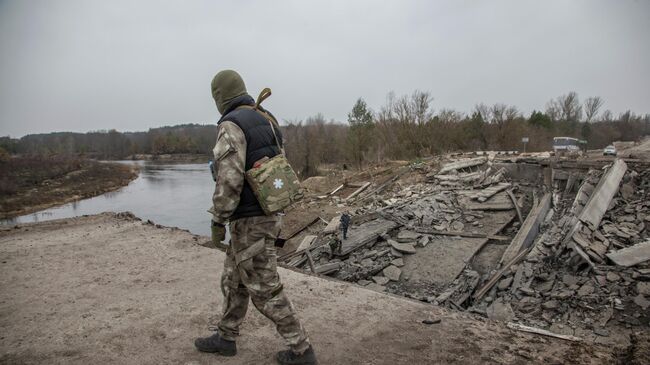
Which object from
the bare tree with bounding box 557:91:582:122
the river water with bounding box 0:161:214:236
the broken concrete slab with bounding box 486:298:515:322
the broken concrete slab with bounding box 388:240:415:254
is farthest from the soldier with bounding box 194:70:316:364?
the bare tree with bounding box 557:91:582:122

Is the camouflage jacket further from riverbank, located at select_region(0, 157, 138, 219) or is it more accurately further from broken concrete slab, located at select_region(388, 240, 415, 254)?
riverbank, located at select_region(0, 157, 138, 219)

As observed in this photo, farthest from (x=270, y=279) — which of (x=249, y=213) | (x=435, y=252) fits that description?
(x=435, y=252)

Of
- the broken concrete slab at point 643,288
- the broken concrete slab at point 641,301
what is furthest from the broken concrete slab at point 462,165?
the broken concrete slab at point 641,301

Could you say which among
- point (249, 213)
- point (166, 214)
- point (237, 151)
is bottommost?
point (166, 214)

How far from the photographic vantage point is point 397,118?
29.4m

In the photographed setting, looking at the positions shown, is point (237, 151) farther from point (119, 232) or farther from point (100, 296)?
point (119, 232)

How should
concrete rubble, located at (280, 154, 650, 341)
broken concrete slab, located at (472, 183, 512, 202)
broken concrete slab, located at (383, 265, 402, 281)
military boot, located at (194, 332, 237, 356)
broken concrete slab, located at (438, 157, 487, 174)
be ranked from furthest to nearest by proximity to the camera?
1. broken concrete slab, located at (438, 157, 487, 174)
2. broken concrete slab, located at (472, 183, 512, 202)
3. broken concrete slab, located at (383, 265, 402, 281)
4. concrete rubble, located at (280, 154, 650, 341)
5. military boot, located at (194, 332, 237, 356)

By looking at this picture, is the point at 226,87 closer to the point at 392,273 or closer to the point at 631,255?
the point at 392,273

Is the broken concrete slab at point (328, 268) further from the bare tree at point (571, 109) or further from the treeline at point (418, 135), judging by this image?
the bare tree at point (571, 109)

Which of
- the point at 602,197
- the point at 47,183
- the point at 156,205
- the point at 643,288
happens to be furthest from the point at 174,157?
the point at 643,288

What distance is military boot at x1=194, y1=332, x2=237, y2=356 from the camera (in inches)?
110

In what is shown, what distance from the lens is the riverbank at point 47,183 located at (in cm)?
2728

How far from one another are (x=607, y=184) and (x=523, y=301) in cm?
455

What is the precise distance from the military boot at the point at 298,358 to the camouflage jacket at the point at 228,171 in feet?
3.69
